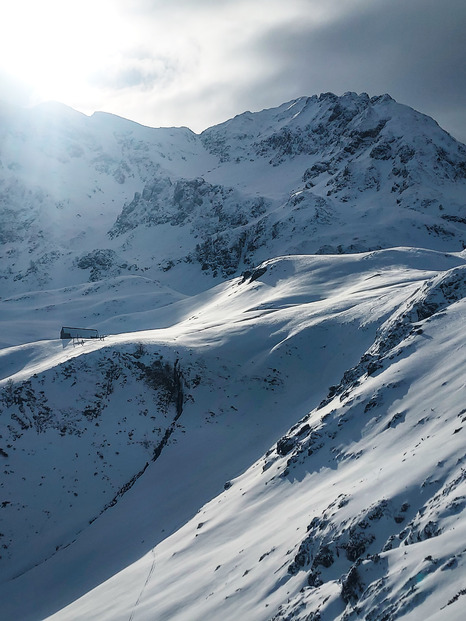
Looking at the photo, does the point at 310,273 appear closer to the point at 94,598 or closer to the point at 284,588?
the point at 94,598

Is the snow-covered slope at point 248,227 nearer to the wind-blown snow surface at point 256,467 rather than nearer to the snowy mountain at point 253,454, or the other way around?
the snowy mountain at point 253,454

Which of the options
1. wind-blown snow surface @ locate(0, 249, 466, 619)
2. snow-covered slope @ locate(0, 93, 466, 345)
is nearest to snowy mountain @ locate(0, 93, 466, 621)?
wind-blown snow surface @ locate(0, 249, 466, 619)

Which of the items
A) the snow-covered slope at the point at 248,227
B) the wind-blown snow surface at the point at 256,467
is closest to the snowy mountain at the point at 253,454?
the wind-blown snow surface at the point at 256,467

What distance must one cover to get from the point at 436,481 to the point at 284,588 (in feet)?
21.5

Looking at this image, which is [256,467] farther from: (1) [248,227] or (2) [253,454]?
(1) [248,227]

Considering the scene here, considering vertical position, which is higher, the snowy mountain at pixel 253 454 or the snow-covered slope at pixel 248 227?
the snow-covered slope at pixel 248 227

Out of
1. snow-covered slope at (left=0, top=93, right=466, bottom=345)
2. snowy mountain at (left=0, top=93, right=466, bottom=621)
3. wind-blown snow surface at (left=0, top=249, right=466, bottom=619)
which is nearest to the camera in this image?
wind-blown snow surface at (left=0, top=249, right=466, bottom=619)

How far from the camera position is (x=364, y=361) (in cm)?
3803

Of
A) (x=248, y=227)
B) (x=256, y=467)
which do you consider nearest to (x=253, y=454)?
(x=256, y=467)

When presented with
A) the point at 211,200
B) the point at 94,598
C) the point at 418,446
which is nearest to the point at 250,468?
the point at 94,598

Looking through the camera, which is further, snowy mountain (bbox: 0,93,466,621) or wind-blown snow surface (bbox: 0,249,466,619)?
snowy mountain (bbox: 0,93,466,621)

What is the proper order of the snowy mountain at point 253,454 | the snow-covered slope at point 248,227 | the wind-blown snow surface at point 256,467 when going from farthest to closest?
the snow-covered slope at point 248,227 < the snowy mountain at point 253,454 < the wind-blown snow surface at point 256,467

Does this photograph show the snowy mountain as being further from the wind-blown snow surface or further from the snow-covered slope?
the snow-covered slope

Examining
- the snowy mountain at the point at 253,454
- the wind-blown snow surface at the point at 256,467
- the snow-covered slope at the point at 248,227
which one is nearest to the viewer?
the wind-blown snow surface at the point at 256,467
